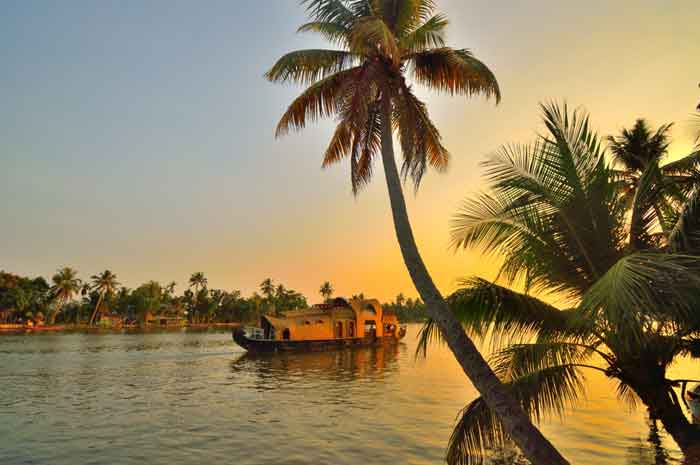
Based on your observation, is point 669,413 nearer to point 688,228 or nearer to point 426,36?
point 688,228

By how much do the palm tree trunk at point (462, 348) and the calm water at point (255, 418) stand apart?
6.42m

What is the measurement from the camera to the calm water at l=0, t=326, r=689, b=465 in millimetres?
11641

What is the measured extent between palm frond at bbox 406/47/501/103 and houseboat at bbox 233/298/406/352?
30542mm

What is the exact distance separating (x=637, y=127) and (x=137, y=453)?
20465 millimetres

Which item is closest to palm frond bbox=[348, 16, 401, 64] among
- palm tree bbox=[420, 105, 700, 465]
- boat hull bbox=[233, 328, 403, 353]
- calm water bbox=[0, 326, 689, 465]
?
palm tree bbox=[420, 105, 700, 465]

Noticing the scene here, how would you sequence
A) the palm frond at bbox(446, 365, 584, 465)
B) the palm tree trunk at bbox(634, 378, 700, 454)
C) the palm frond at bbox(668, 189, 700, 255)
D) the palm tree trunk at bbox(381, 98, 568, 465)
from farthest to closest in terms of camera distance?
1. the palm frond at bbox(446, 365, 584, 465)
2. the palm tree trunk at bbox(634, 378, 700, 454)
3. the palm frond at bbox(668, 189, 700, 255)
4. the palm tree trunk at bbox(381, 98, 568, 465)

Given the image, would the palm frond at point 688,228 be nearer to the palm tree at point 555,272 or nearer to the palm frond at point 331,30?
the palm tree at point 555,272

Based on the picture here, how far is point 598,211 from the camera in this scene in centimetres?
597

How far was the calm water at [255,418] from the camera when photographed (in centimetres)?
1164

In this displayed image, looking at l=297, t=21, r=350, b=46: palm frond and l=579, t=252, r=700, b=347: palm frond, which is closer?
l=579, t=252, r=700, b=347: palm frond

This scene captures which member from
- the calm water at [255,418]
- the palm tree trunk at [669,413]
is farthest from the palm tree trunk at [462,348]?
the calm water at [255,418]

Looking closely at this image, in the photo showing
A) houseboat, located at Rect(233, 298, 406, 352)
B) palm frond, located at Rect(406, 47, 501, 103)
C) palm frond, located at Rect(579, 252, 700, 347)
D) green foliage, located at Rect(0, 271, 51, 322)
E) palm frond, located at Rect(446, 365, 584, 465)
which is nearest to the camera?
palm frond, located at Rect(579, 252, 700, 347)

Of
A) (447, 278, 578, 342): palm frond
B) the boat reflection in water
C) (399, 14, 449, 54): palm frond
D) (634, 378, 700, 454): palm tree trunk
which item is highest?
(399, 14, 449, 54): palm frond

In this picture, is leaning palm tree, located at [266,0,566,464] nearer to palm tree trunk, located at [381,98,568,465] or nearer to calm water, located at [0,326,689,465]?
palm tree trunk, located at [381,98,568,465]
